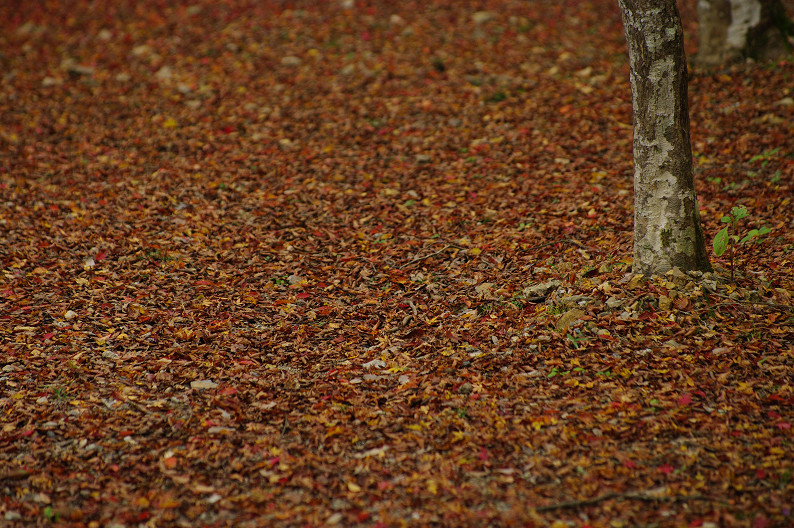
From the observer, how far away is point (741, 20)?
26.6 ft

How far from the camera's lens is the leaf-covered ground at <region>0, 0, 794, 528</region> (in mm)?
3410

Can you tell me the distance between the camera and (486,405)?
3965mm

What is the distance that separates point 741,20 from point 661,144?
16.5ft

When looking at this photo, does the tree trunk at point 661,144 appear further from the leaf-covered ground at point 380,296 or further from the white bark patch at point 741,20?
the white bark patch at point 741,20

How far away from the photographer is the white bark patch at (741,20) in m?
7.99

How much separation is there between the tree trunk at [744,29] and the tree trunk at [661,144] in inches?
183

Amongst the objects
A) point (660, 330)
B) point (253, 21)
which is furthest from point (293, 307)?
point (253, 21)

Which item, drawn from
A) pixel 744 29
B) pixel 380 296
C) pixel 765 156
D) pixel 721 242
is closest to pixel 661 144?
Answer: pixel 721 242

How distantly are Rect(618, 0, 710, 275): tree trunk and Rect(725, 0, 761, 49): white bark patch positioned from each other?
4655 mm

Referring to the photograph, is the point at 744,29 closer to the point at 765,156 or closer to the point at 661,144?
the point at 765,156

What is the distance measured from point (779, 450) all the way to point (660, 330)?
1.13 meters

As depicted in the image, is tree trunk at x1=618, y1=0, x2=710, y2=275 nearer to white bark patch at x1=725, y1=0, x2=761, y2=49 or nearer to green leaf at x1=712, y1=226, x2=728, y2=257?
green leaf at x1=712, y1=226, x2=728, y2=257

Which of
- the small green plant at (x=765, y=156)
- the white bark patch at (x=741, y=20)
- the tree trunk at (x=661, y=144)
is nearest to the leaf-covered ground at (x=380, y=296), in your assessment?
the small green plant at (x=765, y=156)

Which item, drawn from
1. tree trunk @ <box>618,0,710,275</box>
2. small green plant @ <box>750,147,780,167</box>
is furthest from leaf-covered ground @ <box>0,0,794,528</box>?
tree trunk @ <box>618,0,710,275</box>
